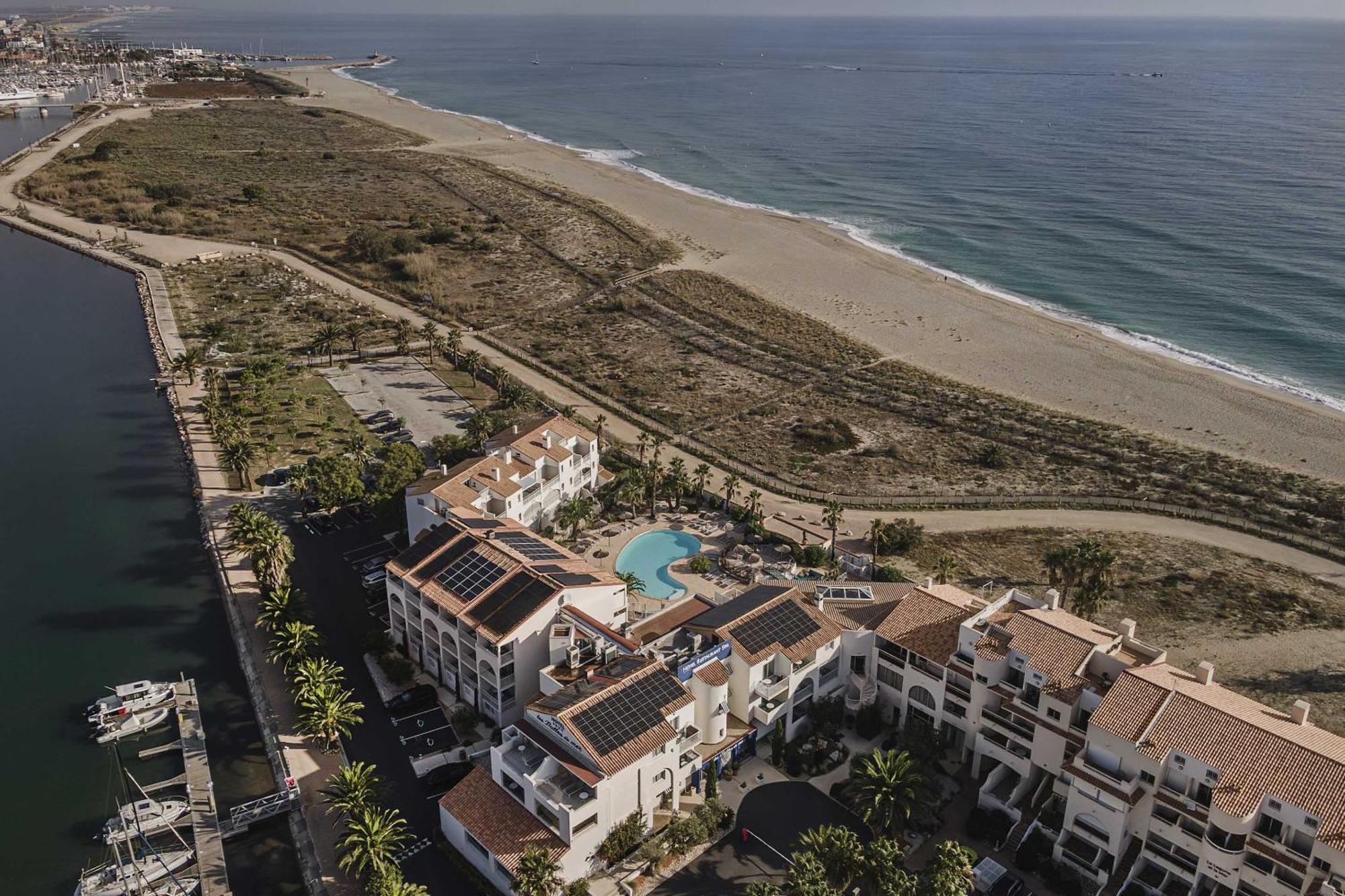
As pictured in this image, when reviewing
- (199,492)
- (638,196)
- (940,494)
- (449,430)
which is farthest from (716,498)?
(638,196)

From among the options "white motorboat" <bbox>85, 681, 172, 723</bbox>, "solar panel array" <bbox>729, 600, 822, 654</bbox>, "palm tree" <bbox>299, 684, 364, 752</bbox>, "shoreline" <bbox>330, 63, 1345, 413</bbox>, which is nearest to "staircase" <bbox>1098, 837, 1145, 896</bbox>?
"solar panel array" <bbox>729, 600, 822, 654</bbox>

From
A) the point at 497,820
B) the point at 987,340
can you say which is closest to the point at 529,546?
the point at 497,820

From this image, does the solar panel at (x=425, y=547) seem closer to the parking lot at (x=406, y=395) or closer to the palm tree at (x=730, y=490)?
the palm tree at (x=730, y=490)

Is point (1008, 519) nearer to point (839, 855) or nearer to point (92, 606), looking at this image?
point (839, 855)

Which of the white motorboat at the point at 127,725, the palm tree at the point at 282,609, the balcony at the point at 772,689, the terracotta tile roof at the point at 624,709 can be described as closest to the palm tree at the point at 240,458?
the palm tree at the point at 282,609

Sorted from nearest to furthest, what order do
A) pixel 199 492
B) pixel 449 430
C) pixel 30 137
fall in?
pixel 199 492 → pixel 449 430 → pixel 30 137

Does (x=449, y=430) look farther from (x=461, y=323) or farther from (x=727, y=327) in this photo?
(x=727, y=327)

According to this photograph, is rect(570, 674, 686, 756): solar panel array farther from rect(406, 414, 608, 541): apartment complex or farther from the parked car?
rect(406, 414, 608, 541): apartment complex
